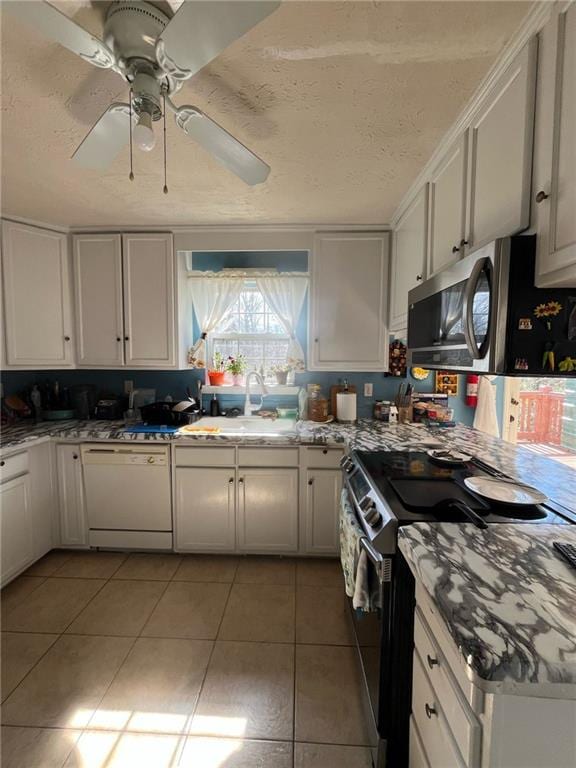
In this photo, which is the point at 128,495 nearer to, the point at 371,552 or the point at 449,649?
the point at 371,552

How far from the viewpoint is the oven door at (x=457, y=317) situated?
101cm

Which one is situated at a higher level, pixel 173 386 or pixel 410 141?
pixel 410 141

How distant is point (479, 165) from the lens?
4.07 ft

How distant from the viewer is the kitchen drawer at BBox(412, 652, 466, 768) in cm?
72

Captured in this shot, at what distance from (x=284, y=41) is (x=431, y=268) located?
1.09 m

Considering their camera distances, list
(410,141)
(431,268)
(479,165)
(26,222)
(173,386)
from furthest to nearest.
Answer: (173,386) < (26,222) < (431,268) < (410,141) < (479,165)

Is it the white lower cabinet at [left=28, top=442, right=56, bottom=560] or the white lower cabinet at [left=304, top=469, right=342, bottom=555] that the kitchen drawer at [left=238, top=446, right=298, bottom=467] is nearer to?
the white lower cabinet at [left=304, top=469, right=342, bottom=555]

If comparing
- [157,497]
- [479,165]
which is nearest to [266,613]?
[157,497]

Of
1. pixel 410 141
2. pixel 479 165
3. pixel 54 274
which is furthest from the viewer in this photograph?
pixel 54 274

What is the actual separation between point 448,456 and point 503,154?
1.26 meters

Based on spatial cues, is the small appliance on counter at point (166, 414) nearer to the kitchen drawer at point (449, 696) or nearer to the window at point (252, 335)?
the window at point (252, 335)

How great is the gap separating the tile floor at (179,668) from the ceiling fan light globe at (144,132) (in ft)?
6.86

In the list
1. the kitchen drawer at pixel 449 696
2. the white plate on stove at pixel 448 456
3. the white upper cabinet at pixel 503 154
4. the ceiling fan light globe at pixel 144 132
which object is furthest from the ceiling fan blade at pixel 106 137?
the white plate on stove at pixel 448 456

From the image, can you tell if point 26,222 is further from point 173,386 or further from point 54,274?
point 173,386
